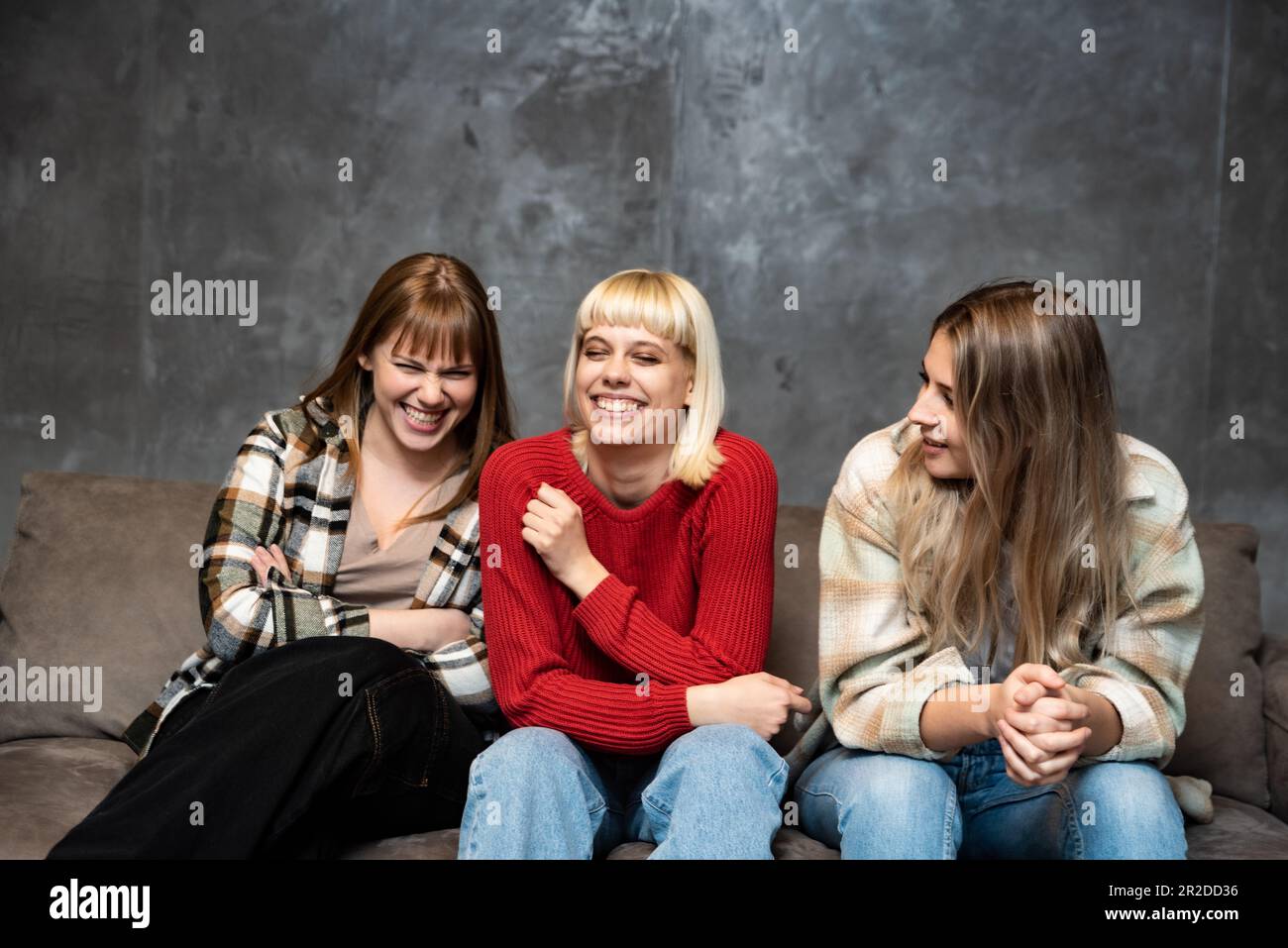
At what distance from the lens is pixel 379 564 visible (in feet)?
6.89

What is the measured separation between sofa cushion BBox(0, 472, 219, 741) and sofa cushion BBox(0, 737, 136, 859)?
7 centimetres

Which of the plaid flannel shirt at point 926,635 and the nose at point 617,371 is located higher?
the nose at point 617,371

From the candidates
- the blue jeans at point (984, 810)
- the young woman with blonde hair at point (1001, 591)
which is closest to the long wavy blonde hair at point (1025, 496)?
the young woman with blonde hair at point (1001, 591)

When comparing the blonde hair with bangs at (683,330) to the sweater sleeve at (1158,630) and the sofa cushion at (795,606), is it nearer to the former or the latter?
the sofa cushion at (795,606)

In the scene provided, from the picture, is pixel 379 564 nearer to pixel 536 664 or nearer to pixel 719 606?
pixel 536 664

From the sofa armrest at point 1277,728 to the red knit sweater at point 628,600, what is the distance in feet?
2.93

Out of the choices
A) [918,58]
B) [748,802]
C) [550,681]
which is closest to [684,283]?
[550,681]

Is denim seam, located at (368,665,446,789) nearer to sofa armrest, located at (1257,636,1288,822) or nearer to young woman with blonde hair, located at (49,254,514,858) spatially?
young woman with blonde hair, located at (49,254,514,858)

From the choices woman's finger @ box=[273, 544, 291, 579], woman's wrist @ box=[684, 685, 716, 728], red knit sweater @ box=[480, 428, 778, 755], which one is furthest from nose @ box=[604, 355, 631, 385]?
woman's finger @ box=[273, 544, 291, 579]

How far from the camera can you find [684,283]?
6.61 ft

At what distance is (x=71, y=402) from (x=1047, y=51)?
106 inches

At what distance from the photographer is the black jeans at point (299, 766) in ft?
5.24
